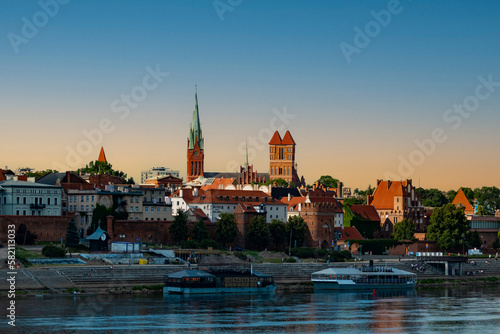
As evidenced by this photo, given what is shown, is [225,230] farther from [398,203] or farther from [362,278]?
[398,203]

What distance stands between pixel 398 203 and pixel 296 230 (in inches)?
1316

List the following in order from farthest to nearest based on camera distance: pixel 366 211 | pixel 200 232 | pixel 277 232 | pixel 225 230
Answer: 1. pixel 366 211
2. pixel 277 232
3. pixel 225 230
4. pixel 200 232

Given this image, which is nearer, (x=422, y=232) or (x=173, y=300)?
(x=173, y=300)

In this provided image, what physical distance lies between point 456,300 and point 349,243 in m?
43.8

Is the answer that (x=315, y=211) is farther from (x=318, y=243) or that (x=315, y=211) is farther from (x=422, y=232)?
(x=422, y=232)

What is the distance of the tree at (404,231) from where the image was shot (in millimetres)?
144750

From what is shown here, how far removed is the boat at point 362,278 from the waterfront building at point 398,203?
5058 centimetres

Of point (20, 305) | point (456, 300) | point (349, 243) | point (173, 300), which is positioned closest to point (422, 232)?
point (349, 243)

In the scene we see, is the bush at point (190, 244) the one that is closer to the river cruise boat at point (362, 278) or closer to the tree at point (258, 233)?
the tree at point (258, 233)

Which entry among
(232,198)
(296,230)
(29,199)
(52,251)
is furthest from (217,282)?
(232,198)

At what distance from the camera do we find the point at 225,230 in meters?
124

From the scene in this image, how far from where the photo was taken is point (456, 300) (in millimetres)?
93188

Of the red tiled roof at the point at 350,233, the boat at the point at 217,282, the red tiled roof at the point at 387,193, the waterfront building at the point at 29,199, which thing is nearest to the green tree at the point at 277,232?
the red tiled roof at the point at 350,233

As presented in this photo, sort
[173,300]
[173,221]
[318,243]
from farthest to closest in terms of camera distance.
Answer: [318,243] < [173,221] < [173,300]
